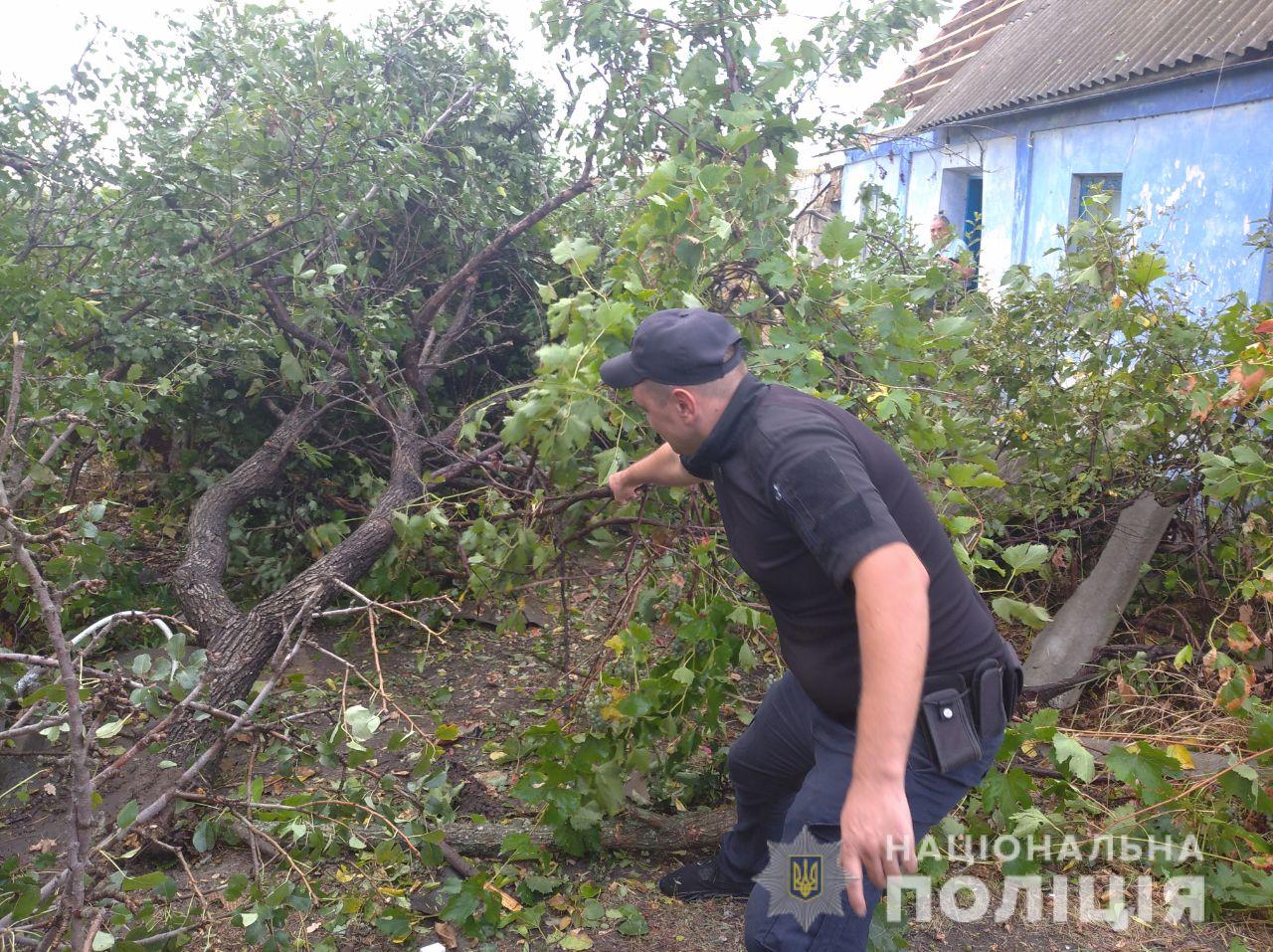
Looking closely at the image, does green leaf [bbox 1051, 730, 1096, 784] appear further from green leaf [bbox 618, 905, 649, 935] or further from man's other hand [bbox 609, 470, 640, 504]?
man's other hand [bbox 609, 470, 640, 504]

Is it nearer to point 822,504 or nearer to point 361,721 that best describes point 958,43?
point 822,504

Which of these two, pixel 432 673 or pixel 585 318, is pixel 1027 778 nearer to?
pixel 585 318

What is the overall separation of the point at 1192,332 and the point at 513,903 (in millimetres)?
3800

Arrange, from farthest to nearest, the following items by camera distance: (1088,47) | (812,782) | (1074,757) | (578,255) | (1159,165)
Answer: (1088,47) → (1159,165) → (578,255) → (1074,757) → (812,782)

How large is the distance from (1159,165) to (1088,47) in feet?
7.60

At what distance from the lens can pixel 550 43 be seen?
4164 mm

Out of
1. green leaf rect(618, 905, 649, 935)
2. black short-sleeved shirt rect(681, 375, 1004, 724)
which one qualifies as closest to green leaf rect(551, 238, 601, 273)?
black short-sleeved shirt rect(681, 375, 1004, 724)

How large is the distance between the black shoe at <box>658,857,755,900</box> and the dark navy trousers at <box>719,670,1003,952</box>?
1.27 ft

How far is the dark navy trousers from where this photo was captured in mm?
2148

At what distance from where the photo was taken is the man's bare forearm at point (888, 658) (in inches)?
72.8

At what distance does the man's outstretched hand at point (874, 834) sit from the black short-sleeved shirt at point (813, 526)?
0.31m

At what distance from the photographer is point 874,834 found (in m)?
1.83

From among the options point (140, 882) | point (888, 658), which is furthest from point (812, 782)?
point (140, 882)

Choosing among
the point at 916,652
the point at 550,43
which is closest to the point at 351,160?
the point at 550,43
